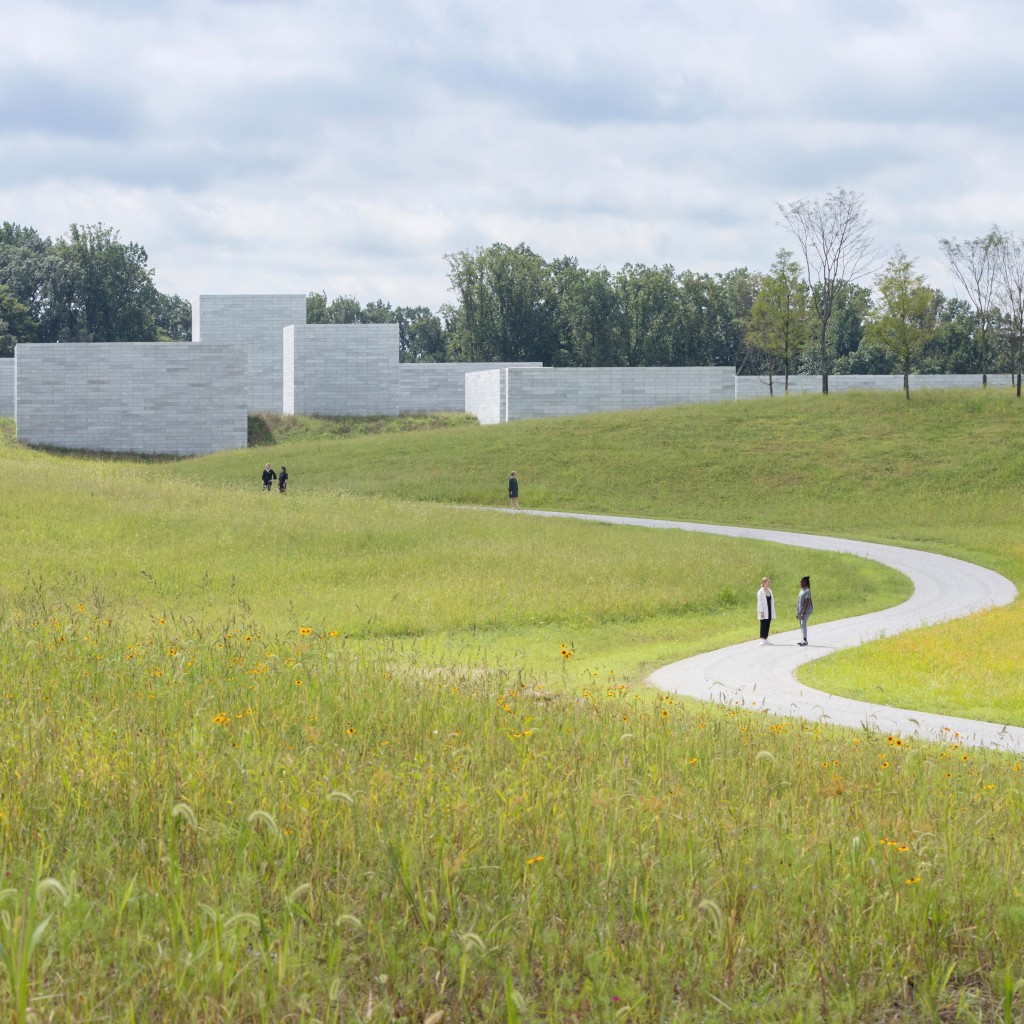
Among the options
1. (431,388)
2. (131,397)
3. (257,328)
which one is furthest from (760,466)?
(257,328)

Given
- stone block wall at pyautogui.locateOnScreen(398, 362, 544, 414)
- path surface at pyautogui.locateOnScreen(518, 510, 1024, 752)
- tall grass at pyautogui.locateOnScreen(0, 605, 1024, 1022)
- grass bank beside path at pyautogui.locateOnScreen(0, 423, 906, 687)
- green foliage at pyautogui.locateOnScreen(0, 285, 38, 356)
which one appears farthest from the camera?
green foliage at pyautogui.locateOnScreen(0, 285, 38, 356)

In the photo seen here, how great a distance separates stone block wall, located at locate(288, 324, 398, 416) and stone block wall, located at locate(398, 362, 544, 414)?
17.0 ft

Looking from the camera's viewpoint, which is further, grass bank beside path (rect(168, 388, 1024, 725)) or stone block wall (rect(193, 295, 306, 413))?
stone block wall (rect(193, 295, 306, 413))

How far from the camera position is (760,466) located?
4784 cm

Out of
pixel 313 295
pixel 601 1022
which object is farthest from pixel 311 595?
pixel 313 295

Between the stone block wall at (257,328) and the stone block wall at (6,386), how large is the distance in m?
12.5

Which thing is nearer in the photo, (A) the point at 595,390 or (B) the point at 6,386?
(A) the point at 595,390

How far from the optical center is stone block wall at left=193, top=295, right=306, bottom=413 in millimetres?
76812

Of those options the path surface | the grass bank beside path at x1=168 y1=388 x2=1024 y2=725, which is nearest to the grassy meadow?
the path surface

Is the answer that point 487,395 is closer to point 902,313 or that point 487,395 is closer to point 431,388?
point 431,388

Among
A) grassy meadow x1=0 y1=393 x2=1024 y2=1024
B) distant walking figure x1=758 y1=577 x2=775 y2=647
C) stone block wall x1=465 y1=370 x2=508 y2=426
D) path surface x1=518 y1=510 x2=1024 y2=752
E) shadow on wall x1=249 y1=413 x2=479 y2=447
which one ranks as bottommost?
path surface x1=518 y1=510 x2=1024 y2=752

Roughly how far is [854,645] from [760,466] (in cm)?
3082

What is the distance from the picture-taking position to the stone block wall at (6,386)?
231 feet

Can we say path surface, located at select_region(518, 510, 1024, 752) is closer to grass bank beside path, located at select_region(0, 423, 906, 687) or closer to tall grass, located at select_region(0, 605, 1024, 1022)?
grass bank beside path, located at select_region(0, 423, 906, 687)
